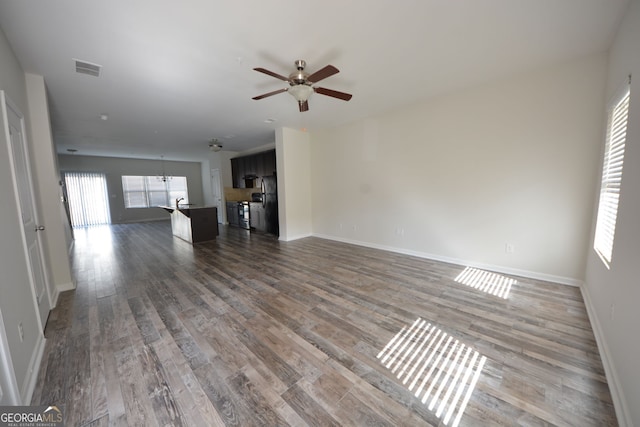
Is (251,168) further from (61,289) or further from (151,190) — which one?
(151,190)

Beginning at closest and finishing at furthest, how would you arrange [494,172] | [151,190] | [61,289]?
[61,289] → [494,172] → [151,190]

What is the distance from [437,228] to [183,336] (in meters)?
3.76

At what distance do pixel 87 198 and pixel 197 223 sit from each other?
659 centimetres

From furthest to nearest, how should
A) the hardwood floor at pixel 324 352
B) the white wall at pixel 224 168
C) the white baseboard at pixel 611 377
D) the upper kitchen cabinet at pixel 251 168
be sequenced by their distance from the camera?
the white wall at pixel 224 168 → the upper kitchen cabinet at pixel 251 168 → the hardwood floor at pixel 324 352 → the white baseboard at pixel 611 377

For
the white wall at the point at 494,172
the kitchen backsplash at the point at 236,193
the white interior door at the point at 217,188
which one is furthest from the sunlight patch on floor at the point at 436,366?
the white interior door at the point at 217,188

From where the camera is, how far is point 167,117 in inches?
169

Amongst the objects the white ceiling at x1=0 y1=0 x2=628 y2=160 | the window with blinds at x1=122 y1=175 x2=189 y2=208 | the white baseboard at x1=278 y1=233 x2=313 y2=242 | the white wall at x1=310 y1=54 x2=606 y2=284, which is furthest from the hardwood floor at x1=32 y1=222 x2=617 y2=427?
the window with blinds at x1=122 y1=175 x2=189 y2=208

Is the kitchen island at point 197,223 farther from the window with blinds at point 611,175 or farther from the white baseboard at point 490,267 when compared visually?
the window with blinds at point 611,175

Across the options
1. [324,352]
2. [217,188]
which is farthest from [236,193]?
[324,352]

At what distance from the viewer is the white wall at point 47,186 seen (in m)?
2.71

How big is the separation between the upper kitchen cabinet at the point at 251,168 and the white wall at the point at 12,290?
4531mm

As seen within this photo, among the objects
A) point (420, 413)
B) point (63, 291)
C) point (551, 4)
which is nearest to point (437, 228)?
point (551, 4)

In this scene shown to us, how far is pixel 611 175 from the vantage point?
210cm

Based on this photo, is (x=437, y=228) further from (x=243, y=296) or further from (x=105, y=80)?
(x=105, y=80)
